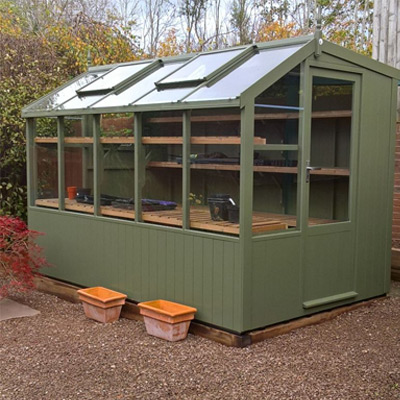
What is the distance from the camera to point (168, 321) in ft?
14.6

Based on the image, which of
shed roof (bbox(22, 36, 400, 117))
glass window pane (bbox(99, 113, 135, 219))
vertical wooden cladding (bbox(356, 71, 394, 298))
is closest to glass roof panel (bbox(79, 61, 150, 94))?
shed roof (bbox(22, 36, 400, 117))

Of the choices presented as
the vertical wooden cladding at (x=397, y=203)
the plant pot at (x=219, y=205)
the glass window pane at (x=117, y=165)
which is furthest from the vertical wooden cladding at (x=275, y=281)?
the vertical wooden cladding at (x=397, y=203)

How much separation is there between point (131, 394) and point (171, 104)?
222 cm

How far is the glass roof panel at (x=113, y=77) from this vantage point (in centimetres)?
582

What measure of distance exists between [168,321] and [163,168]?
1.33m

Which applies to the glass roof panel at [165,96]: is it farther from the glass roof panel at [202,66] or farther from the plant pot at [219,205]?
the plant pot at [219,205]

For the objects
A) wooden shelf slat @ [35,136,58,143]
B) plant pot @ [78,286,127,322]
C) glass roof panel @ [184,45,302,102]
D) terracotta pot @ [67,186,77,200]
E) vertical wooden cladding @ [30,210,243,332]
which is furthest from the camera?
wooden shelf slat @ [35,136,58,143]

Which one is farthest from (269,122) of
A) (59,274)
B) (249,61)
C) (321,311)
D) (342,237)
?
(59,274)

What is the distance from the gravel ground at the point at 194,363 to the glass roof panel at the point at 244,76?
72.9 inches

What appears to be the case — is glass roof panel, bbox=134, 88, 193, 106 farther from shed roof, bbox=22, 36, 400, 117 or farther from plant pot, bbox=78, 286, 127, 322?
plant pot, bbox=78, 286, 127, 322

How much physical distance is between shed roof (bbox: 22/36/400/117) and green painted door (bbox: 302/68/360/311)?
282mm

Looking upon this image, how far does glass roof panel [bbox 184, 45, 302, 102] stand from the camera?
171 inches

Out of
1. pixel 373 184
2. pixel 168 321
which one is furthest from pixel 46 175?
pixel 373 184

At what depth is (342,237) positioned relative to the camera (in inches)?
200
